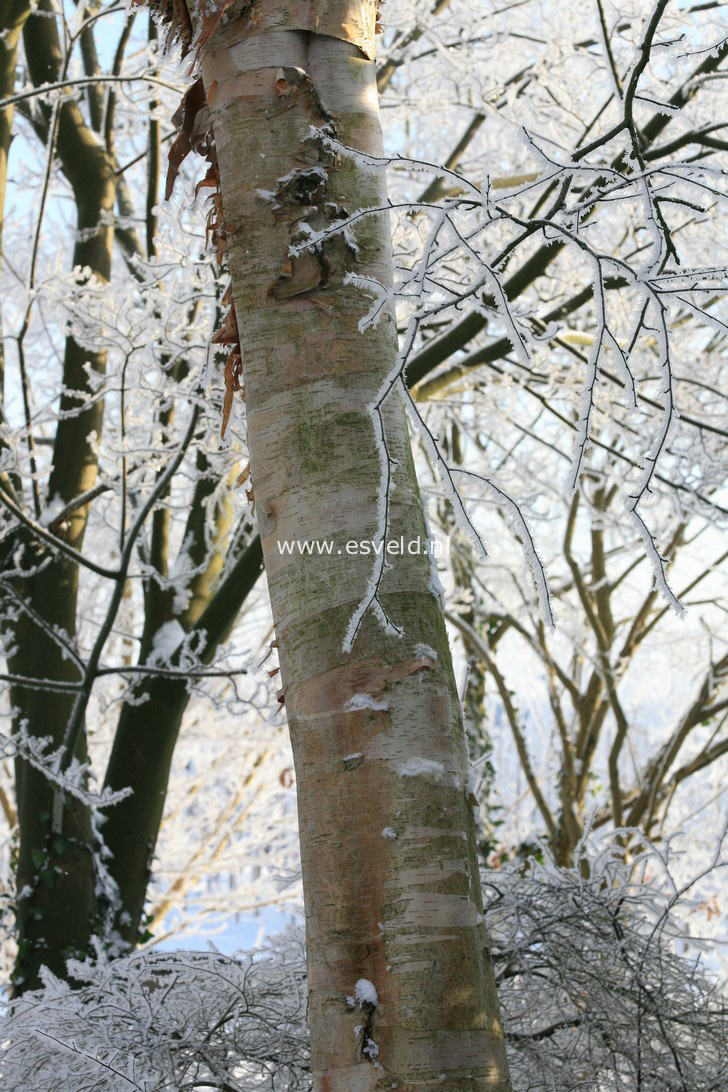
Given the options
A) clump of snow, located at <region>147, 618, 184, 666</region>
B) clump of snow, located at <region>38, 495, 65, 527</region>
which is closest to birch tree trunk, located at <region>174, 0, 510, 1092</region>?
clump of snow, located at <region>147, 618, 184, 666</region>

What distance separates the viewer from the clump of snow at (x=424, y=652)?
4.17ft

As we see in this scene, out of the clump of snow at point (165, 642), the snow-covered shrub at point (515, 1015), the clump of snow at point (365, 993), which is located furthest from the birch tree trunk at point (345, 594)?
the clump of snow at point (165, 642)

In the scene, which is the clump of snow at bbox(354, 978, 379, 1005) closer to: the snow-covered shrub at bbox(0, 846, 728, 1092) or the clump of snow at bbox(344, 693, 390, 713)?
the clump of snow at bbox(344, 693, 390, 713)

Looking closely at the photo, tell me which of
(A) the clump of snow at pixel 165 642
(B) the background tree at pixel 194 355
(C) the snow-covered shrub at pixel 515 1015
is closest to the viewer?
(C) the snow-covered shrub at pixel 515 1015

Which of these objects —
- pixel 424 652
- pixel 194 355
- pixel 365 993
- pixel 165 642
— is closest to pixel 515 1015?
pixel 365 993

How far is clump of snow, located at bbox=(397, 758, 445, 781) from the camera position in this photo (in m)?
1.21

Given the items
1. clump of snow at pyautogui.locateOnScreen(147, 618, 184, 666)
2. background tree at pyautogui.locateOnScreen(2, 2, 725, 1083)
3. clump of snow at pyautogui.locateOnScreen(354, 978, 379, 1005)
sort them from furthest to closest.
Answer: clump of snow at pyautogui.locateOnScreen(147, 618, 184, 666) → background tree at pyautogui.locateOnScreen(2, 2, 725, 1083) → clump of snow at pyautogui.locateOnScreen(354, 978, 379, 1005)

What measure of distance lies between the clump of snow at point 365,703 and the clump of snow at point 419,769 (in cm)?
8

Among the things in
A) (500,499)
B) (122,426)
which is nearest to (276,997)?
(500,499)

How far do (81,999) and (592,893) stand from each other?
127 centimetres

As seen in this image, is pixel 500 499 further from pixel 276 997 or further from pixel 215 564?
pixel 215 564

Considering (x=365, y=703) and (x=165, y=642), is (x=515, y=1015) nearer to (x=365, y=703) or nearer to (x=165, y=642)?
(x=365, y=703)

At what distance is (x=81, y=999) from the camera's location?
2252 mm

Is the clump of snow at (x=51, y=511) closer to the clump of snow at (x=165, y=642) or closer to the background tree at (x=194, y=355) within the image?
the background tree at (x=194, y=355)
